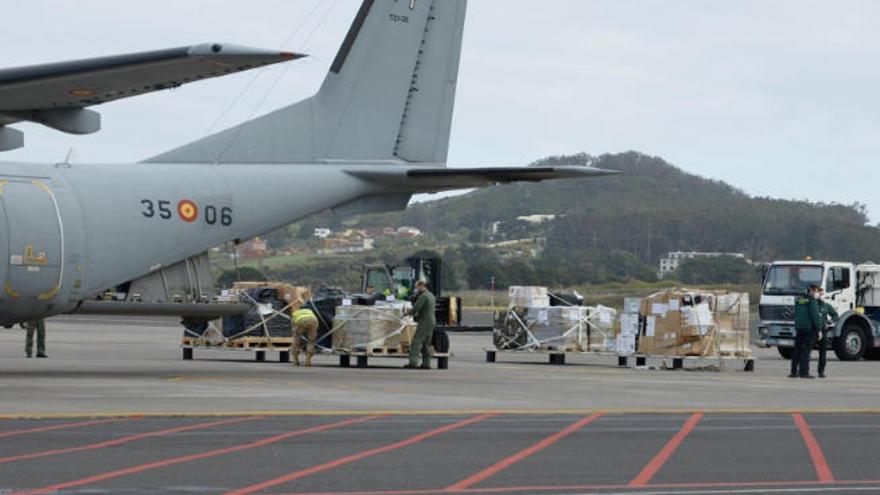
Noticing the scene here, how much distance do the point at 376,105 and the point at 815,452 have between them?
14.5 metres

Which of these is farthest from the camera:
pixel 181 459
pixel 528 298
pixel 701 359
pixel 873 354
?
pixel 873 354

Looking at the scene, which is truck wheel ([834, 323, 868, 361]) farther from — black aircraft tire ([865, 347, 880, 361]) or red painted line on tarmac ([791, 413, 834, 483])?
red painted line on tarmac ([791, 413, 834, 483])

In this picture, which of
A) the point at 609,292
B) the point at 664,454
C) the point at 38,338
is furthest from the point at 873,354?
the point at 609,292

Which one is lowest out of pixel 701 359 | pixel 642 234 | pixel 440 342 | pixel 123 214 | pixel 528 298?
pixel 701 359

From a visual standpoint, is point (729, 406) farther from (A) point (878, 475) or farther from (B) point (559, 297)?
(B) point (559, 297)

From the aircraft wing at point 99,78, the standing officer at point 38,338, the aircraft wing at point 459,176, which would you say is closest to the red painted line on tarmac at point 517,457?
the aircraft wing at point 99,78

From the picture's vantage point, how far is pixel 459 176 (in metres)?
25.6

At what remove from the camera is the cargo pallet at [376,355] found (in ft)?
94.4

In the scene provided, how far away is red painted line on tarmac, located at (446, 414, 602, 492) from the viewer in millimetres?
11266

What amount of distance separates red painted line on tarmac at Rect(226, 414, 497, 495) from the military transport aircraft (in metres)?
6.25

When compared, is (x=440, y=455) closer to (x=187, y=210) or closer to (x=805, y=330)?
(x=187, y=210)

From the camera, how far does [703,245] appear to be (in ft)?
278

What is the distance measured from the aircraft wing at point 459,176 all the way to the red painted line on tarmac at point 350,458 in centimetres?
889

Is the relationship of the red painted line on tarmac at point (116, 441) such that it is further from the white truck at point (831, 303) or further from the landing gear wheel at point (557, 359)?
the white truck at point (831, 303)
